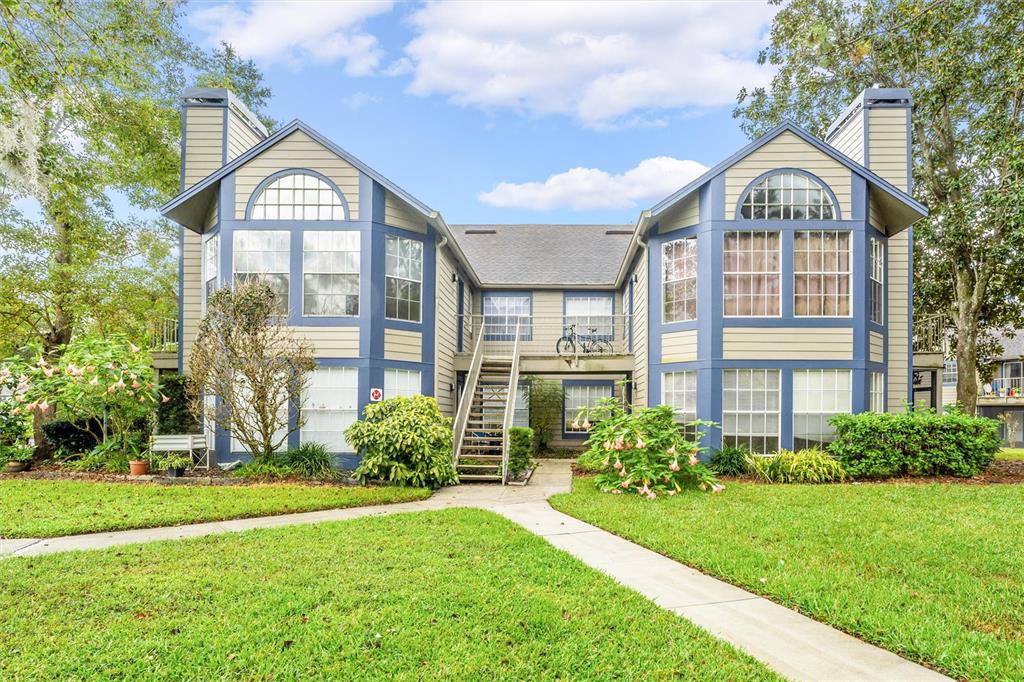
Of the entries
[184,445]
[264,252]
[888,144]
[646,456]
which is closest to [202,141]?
[264,252]

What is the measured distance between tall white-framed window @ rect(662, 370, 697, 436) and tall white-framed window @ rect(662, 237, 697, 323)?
1166 millimetres

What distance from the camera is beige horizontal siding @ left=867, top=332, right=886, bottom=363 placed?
472 inches

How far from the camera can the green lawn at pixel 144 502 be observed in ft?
23.3

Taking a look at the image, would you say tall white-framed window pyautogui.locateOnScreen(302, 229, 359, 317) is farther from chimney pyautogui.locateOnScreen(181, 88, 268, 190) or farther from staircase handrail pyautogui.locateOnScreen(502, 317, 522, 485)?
chimney pyautogui.locateOnScreen(181, 88, 268, 190)

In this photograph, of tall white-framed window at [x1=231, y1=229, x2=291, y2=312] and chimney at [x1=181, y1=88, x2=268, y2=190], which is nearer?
tall white-framed window at [x1=231, y1=229, x2=291, y2=312]

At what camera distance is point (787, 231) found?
11.9 metres

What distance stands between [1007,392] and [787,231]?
28895mm

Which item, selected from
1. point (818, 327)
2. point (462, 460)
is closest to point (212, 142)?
point (462, 460)

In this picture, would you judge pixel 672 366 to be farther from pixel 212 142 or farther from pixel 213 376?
pixel 212 142

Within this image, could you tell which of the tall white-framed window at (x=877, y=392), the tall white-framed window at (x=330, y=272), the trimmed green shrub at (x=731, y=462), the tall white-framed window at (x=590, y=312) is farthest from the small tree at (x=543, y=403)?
the tall white-framed window at (x=877, y=392)

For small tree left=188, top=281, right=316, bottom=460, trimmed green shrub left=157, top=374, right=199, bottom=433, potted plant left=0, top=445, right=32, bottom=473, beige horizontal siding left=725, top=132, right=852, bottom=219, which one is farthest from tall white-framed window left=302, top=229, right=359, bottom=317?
beige horizontal siding left=725, top=132, right=852, bottom=219

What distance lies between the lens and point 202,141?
1366cm

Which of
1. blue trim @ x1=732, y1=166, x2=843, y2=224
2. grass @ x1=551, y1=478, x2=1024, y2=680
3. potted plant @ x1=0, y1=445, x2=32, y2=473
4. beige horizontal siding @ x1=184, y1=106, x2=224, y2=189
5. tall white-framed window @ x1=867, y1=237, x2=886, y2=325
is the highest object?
beige horizontal siding @ x1=184, y1=106, x2=224, y2=189

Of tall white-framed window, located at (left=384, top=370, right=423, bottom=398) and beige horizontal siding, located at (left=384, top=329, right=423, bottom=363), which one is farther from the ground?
beige horizontal siding, located at (left=384, top=329, right=423, bottom=363)
